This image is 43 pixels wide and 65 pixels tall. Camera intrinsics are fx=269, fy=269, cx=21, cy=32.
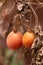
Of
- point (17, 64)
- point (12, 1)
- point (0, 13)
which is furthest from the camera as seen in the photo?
point (17, 64)

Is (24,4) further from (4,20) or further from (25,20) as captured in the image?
(4,20)

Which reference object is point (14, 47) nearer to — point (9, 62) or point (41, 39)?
point (41, 39)

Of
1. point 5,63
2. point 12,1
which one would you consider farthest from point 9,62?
point 12,1

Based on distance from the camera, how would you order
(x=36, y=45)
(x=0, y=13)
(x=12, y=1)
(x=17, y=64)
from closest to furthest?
(x=36, y=45), (x=12, y=1), (x=0, y=13), (x=17, y=64)

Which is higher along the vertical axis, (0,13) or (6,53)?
(0,13)

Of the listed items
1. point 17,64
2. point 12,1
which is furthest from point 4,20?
point 17,64

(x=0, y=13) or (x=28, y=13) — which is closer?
(x=28, y=13)

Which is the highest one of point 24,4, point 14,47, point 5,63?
point 24,4

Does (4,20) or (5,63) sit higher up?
(4,20)

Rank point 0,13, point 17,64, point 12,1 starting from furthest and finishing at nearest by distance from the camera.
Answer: point 17,64 < point 0,13 < point 12,1
